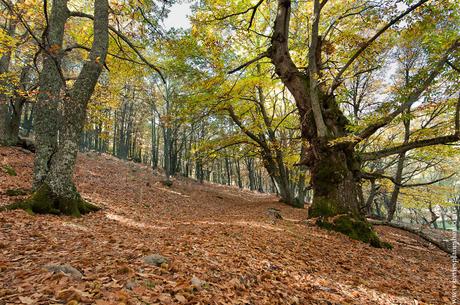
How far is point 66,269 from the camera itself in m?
2.67

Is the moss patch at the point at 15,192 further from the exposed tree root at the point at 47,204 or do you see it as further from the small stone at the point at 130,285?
the small stone at the point at 130,285

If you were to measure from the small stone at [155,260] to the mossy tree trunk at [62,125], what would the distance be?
3892 mm

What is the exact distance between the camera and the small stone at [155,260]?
126 inches

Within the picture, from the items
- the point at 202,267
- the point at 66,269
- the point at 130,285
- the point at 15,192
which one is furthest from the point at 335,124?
the point at 15,192

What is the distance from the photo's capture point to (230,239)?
519 centimetres

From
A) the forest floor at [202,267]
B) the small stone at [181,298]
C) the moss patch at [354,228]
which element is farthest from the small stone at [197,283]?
the moss patch at [354,228]

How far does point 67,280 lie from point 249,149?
14.7m

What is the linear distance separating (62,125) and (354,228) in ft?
28.3

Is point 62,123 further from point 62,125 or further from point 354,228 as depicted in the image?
point 354,228

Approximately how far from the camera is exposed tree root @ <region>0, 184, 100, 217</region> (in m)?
5.53

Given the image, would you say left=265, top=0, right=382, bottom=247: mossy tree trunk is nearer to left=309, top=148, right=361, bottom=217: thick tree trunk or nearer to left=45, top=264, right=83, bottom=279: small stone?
left=309, top=148, right=361, bottom=217: thick tree trunk

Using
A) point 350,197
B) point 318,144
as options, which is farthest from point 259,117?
point 350,197

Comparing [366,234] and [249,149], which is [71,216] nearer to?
[366,234]

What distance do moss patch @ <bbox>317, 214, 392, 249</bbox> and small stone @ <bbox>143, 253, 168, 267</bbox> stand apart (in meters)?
5.66
